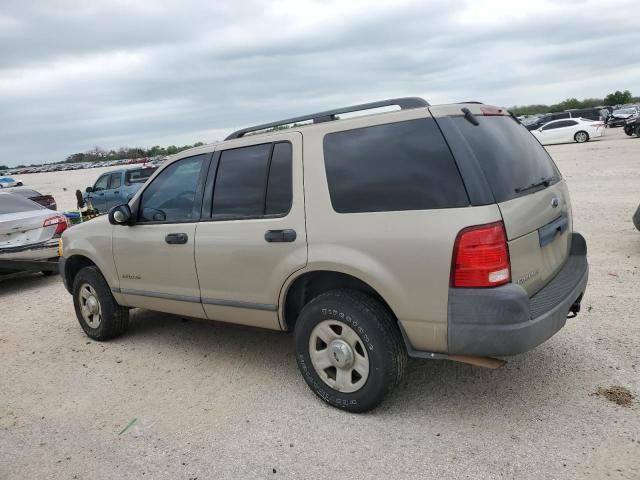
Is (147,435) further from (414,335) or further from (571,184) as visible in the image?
(571,184)

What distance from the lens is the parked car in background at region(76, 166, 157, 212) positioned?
50.7 feet

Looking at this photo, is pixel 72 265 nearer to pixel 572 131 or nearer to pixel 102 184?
pixel 102 184

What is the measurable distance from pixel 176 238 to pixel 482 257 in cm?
245

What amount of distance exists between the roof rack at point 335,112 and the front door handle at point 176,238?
86cm

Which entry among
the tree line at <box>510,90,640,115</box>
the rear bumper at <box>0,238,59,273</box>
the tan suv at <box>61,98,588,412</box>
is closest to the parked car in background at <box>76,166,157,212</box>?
the rear bumper at <box>0,238,59,273</box>

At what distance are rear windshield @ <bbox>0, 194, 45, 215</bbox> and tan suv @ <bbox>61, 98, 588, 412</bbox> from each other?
5.27m

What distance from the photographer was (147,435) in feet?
11.0

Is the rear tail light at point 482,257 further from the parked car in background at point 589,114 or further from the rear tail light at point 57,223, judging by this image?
the parked car in background at point 589,114

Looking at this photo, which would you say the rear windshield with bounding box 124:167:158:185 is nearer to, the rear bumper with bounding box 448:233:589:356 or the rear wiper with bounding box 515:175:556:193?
the rear wiper with bounding box 515:175:556:193

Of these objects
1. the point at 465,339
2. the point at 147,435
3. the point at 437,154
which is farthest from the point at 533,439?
the point at 147,435

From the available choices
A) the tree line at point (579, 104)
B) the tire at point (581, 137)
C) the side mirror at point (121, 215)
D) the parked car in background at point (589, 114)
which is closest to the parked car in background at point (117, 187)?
the side mirror at point (121, 215)

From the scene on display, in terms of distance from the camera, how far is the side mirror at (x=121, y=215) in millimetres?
4512

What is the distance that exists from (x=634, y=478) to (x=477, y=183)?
1.65 metres

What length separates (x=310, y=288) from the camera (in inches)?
146
